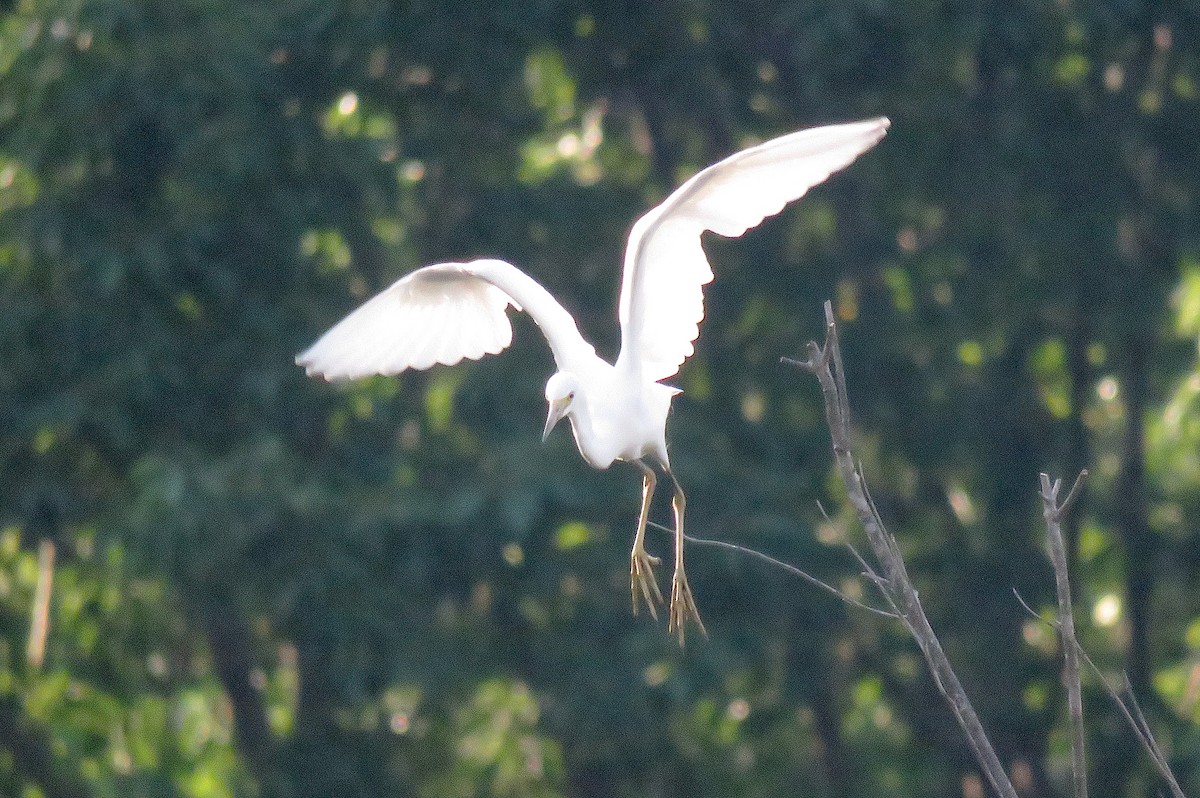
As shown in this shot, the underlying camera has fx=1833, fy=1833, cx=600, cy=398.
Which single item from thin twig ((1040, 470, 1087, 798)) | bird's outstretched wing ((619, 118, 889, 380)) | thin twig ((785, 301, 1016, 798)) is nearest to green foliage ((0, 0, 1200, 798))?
bird's outstretched wing ((619, 118, 889, 380))

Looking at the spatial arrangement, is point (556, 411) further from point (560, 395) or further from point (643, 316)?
point (643, 316)

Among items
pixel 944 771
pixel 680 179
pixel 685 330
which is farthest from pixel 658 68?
pixel 944 771

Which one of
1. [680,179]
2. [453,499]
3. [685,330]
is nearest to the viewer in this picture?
[685,330]

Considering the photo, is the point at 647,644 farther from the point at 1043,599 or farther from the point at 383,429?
the point at 1043,599

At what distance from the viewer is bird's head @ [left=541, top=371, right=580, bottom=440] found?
3.75 metres

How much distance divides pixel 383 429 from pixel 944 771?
2558 millimetres

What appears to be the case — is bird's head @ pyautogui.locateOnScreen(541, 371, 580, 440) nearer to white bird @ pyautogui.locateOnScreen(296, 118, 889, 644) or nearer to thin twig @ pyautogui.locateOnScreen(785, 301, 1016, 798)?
white bird @ pyautogui.locateOnScreen(296, 118, 889, 644)

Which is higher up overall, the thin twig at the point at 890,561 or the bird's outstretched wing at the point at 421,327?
the thin twig at the point at 890,561

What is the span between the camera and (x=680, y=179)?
6.76m

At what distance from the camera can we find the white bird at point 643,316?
3.55m

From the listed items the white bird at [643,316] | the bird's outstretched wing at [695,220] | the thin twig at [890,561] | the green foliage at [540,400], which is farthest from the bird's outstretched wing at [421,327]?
the thin twig at [890,561]

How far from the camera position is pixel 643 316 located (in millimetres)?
3742

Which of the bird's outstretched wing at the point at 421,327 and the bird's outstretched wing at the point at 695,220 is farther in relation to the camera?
the bird's outstretched wing at the point at 421,327

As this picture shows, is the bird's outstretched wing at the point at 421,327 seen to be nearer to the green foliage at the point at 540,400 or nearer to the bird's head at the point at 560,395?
the bird's head at the point at 560,395
